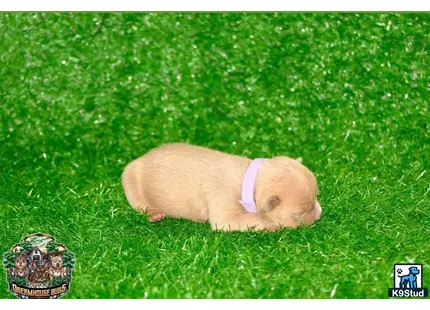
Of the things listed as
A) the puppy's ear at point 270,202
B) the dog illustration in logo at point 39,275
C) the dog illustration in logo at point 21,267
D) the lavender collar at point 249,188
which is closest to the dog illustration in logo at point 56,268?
the dog illustration in logo at point 39,275

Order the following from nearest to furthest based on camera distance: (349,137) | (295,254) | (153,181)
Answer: (295,254)
(153,181)
(349,137)

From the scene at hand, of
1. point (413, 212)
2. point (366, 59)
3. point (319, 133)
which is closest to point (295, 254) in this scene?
point (413, 212)

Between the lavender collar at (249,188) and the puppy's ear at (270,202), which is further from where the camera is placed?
the lavender collar at (249,188)

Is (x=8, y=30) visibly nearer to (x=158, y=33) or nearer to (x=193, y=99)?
(x=158, y=33)

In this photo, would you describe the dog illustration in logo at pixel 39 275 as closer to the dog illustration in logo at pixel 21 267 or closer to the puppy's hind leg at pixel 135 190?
the dog illustration in logo at pixel 21 267

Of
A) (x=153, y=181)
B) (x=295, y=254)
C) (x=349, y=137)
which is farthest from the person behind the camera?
(x=349, y=137)

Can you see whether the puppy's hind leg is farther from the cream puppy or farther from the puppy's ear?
the puppy's ear
